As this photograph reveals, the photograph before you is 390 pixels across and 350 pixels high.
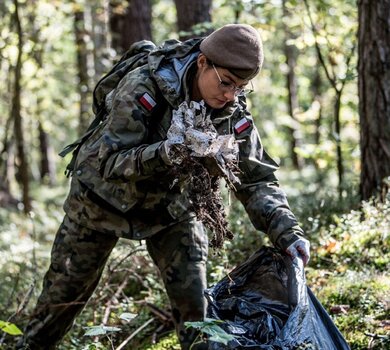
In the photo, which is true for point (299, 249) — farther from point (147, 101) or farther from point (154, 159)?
point (147, 101)

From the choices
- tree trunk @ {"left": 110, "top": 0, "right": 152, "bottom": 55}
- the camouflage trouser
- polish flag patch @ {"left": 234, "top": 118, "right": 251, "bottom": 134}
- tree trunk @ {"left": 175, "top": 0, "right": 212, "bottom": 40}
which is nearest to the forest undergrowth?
the camouflage trouser

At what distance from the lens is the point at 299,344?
3.01 metres

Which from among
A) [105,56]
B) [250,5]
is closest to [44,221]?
[105,56]

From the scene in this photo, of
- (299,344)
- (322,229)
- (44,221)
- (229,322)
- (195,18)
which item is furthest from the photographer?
(44,221)

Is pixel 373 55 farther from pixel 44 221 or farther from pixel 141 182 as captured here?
pixel 44 221

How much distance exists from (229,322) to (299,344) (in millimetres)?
480

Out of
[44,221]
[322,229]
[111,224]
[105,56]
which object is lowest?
[44,221]

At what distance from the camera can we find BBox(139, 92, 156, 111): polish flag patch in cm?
359

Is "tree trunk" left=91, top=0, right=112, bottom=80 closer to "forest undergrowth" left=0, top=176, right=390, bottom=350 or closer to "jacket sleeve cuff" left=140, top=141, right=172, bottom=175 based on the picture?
"forest undergrowth" left=0, top=176, right=390, bottom=350

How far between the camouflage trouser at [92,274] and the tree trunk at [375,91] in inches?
102

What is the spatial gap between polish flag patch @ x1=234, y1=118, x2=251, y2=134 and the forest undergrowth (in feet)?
2.41

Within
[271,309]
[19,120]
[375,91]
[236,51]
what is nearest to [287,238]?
[271,309]

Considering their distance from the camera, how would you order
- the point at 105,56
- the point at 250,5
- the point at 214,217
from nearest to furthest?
1. the point at 214,217
2. the point at 250,5
3. the point at 105,56

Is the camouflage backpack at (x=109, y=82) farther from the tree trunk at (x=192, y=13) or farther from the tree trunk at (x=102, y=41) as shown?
the tree trunk at (x=102, y=41)
